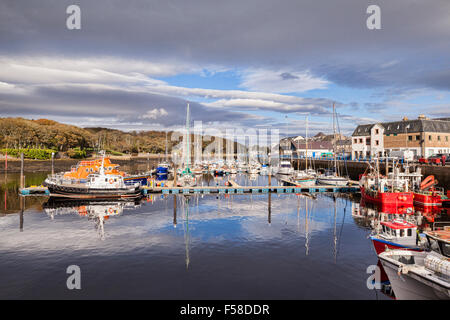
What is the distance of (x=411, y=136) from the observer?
270ft

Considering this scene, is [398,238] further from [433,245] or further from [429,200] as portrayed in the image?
[429,200]

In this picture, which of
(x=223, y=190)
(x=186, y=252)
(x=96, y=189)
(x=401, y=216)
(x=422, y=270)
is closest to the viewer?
(x=422, y=270)

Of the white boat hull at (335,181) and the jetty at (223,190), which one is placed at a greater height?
the white boat hull at (335,181)

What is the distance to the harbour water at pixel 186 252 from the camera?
55.9 feet

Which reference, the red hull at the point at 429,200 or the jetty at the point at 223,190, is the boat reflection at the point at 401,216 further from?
the jetty at the point at 223,190

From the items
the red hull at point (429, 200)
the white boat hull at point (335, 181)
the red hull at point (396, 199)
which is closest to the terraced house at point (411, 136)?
the white boat hull at point (335, 181)

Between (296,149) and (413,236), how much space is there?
12297 cm

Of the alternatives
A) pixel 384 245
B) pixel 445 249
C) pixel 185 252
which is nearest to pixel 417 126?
pixel 384 245

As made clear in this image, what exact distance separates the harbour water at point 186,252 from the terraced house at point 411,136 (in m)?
52.7

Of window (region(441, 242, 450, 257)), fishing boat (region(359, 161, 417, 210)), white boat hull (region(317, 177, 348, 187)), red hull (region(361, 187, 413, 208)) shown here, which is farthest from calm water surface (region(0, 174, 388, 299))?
white boat hull (region(317, 177, 348, 187))

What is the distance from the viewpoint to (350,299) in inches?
627

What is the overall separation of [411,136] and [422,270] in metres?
79.8
